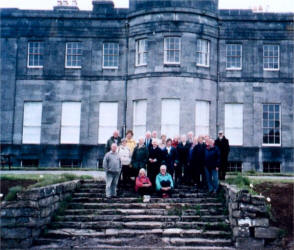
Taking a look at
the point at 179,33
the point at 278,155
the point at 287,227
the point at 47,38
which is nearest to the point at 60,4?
the point at 47,38

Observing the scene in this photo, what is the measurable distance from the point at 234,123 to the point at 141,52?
7.75 meters

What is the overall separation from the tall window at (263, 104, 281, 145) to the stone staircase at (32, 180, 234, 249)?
12767mm

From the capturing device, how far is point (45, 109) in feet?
83.9

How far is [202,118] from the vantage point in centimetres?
2416

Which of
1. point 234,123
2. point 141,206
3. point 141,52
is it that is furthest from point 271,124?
point 141,206

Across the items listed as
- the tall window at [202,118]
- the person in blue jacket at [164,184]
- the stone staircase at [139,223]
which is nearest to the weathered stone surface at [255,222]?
the stone staircase at [139,223]

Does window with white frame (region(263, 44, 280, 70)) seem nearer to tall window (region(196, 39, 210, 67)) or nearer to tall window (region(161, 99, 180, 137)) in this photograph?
tall window (region(196, 39, 210, 67))

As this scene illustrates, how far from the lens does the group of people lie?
13.5 m

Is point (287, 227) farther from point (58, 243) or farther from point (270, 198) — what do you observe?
point (58, 243)

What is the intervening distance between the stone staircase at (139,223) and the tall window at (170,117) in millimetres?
9585

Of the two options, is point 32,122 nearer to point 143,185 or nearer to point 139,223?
point 143,185

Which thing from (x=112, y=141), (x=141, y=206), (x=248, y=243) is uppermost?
(x=112, y=141)

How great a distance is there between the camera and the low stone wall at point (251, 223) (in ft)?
35.9

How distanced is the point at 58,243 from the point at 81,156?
1409 cm
